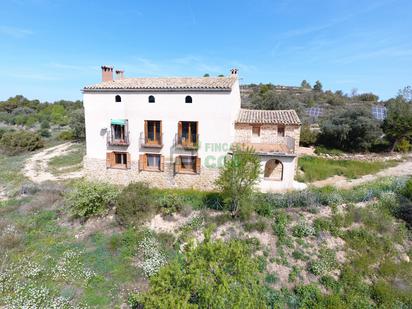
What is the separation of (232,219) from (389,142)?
2717 centimetres

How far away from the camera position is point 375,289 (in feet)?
36.6

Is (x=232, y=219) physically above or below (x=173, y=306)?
below

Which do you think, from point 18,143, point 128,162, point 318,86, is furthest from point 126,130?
point 318,86

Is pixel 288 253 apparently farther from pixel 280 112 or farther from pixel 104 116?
pixel 104 116

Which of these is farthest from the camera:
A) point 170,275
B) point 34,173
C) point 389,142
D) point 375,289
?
point 389,142

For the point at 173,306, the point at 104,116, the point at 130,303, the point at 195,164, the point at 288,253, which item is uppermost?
the point at 104,116

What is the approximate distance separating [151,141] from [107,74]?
8.08m

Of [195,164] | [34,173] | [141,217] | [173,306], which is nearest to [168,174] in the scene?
[195,164]

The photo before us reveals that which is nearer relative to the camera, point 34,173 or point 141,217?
point 141,217

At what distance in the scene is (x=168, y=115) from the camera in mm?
18406

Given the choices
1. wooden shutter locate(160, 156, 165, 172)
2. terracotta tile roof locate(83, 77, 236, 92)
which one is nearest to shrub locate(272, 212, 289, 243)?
terracotta tile roof locate(83, 77, 236, 92)

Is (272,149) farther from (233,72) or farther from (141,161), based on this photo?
(141,161)

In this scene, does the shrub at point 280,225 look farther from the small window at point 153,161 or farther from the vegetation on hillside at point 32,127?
the vegetation on hillside at point 32,127

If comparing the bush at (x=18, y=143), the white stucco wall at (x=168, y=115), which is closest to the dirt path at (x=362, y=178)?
the white stucco wall at (x=168, y=115)
